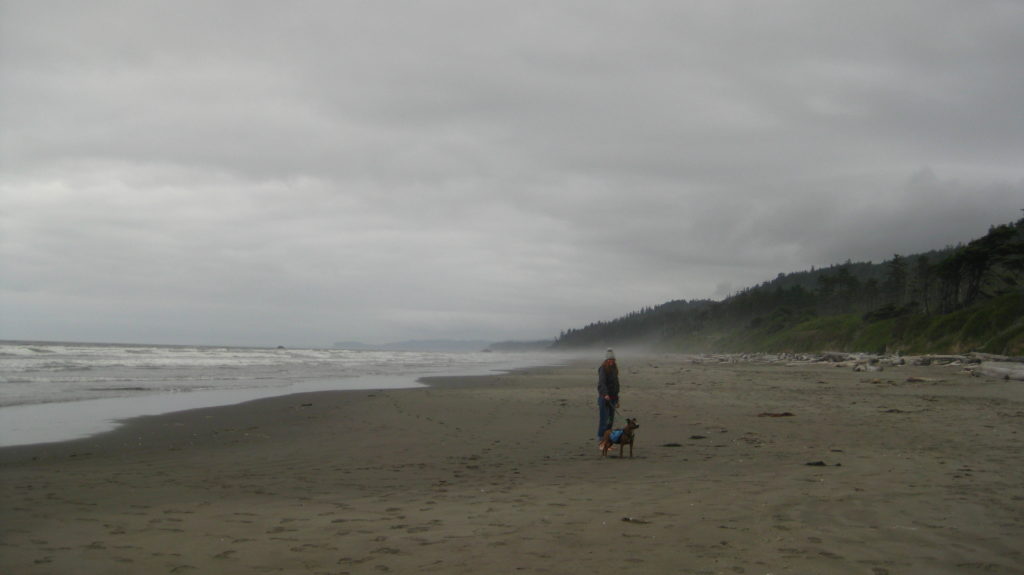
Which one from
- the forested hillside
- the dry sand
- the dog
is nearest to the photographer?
the dry sand

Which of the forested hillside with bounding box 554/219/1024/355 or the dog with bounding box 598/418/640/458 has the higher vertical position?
the forested hillside with bounding box 554/219/1024/355

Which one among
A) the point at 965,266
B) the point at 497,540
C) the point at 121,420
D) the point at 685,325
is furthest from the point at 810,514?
the point at 685,325

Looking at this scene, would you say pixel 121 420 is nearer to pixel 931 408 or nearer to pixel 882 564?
pixel 882 564

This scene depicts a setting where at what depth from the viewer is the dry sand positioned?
17.9 feet

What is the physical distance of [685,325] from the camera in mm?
174000

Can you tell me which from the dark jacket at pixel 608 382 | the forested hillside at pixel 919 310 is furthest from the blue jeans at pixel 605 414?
the forested hillside at pixel 919 310

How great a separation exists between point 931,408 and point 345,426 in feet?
48.5

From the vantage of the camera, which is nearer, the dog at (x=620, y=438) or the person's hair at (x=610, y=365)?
the dog at (x=620, y=438)

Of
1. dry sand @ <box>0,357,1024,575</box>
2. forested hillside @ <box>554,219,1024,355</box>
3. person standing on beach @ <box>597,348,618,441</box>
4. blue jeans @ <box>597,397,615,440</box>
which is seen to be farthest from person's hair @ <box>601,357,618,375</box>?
forested hillside @ <box>554,219,1024,355</box>

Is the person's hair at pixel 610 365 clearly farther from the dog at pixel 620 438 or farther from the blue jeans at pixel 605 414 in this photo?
the dog at pixel 620 438

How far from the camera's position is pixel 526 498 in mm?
7836

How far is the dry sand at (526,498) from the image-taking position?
546 centimetres

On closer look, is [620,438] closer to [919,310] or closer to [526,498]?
[526,498]

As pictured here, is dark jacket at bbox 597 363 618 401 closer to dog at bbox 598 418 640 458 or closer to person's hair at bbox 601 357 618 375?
person's hair at bbox 601 357 618 375
